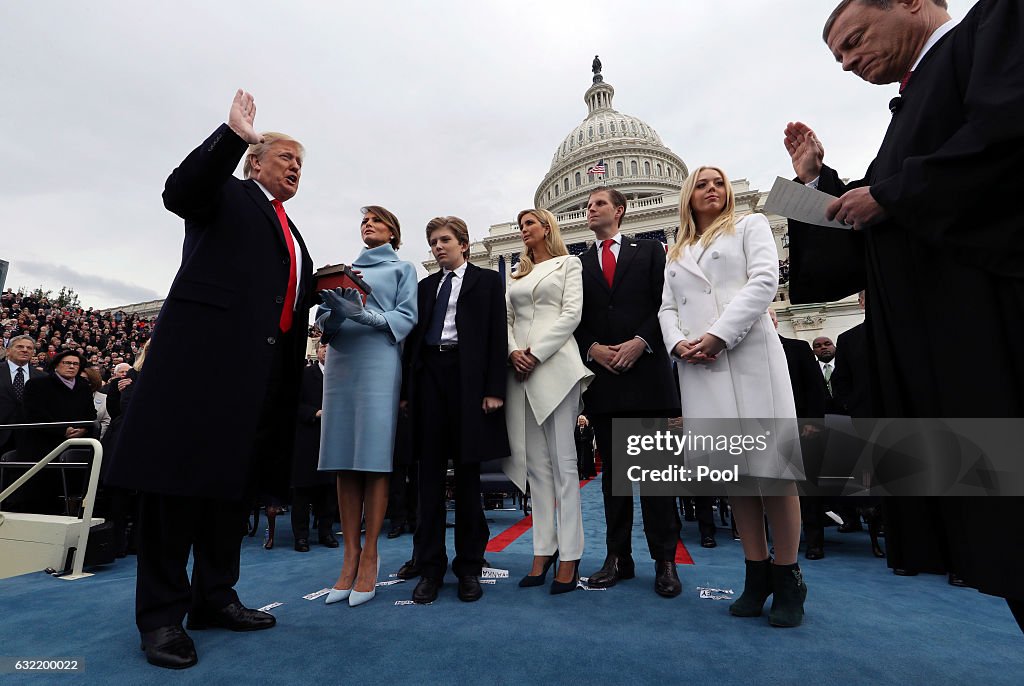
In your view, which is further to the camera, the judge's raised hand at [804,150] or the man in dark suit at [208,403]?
the man in dark suit at [208,403]

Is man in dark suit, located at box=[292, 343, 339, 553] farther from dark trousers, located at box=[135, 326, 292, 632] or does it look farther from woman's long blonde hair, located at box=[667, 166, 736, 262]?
woman's long blonde hair, located at box=[667, 166, 736, 262]

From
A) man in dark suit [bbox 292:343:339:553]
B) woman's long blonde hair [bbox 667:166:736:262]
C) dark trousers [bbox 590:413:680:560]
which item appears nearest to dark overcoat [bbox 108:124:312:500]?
dark trousers [bbox 590:413:680:560]

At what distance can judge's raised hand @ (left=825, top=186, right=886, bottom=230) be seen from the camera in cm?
121

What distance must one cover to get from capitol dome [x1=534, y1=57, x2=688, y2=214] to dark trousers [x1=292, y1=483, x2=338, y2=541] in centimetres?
4927

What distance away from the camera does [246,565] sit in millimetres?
3559

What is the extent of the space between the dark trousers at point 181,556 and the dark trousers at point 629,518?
1.88 m

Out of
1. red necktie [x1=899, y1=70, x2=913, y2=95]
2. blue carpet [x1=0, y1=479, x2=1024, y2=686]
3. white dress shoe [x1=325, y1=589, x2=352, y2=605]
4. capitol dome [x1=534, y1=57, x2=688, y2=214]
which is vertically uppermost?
capitol dome [x1=534, y1=57, x2=688, y2=214]

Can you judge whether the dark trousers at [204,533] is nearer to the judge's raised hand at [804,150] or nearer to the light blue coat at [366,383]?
the light blue coat at [366,383]

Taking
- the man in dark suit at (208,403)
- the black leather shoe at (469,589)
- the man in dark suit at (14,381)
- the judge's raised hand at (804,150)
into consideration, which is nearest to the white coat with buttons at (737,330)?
the judge's raised hand at (804,150)

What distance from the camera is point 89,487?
9.41 ft

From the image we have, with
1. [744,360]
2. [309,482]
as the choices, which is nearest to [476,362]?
[744,360]

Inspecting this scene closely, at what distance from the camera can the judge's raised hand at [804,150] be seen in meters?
1.66

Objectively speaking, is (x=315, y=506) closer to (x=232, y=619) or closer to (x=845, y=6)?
(x=232, y=619)

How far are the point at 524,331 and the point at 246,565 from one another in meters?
2.70
